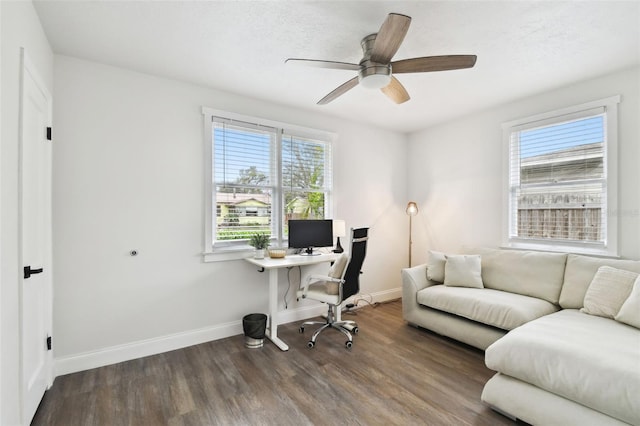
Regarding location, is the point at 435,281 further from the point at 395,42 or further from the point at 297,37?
the point at 297,37

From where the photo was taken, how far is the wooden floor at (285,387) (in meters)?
1.99

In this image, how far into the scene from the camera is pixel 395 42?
188 cm

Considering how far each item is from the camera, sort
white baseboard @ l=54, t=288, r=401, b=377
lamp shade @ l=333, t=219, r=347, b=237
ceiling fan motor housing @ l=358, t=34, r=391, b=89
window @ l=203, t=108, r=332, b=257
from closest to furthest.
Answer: ceiling fan motor housing @ l=358, t=34, r=391, b=89
white baseboard @ l=54, t=288, r=401, b=377
window @ l=203, t=108, r=332, b=257
lamp shade @ l=333, t=219, r=347, b=237

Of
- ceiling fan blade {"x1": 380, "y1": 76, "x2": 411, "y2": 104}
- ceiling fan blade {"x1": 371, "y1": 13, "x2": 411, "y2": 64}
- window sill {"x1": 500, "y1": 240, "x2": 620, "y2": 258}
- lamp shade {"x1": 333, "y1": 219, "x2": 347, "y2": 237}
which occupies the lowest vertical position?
window sill {"x1": 500, "y1": 240, "x2": 620, "y2": 258}

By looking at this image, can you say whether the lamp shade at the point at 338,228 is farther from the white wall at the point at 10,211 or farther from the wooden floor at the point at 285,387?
A: the white wall at the point at 10,211

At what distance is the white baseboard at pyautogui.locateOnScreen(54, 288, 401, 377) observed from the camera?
2.52m

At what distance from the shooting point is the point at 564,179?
325cm

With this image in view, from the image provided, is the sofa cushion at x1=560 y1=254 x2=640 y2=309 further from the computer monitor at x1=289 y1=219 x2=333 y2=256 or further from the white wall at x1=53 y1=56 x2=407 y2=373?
the white wall at x1=53 y1=56 x2=407 y2=373

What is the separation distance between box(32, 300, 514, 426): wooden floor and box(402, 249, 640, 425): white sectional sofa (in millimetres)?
274

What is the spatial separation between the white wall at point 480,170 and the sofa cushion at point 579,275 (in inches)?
11.8

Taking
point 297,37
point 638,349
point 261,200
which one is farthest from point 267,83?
point 638,349

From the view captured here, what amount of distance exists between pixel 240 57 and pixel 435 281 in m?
3.22

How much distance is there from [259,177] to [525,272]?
309cm

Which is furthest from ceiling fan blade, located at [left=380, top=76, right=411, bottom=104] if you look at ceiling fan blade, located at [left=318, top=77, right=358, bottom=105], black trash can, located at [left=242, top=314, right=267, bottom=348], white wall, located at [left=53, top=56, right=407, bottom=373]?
black trash can, located at [left=242, top=314, right=267, bottom=348]
